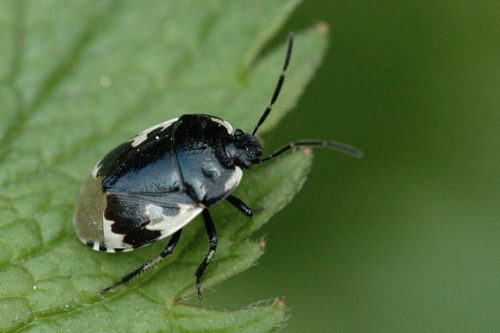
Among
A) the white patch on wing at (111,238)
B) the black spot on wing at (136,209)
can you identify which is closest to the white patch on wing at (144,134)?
the black spot on wing at (136,209)

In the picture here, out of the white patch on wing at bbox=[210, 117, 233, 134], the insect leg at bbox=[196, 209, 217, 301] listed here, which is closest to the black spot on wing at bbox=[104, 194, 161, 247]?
the insect leg at bbox=[196, 209, 217, 301]

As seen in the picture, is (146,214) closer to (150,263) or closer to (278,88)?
(150,263)

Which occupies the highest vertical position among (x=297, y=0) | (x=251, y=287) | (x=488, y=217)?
(x=297, y=0)

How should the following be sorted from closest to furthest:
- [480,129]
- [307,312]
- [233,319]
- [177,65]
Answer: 1. [233,319]
2. [177,65]
3. [307,312]
4. [480,129]

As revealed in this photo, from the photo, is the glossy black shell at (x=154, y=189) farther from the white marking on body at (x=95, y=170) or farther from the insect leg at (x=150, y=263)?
the insect leg at (x=150, y=263)

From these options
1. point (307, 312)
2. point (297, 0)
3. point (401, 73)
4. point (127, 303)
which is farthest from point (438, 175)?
point (127, 303)

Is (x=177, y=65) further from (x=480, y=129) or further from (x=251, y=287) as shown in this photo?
(x=480, y=129)

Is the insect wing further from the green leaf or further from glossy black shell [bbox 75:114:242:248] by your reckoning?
the green leaf
